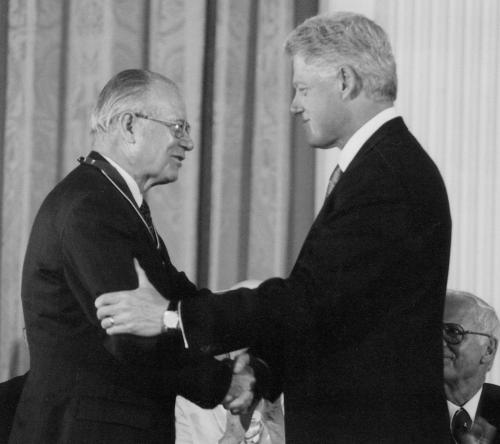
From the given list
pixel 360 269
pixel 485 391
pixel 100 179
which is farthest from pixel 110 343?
pixel 485 391

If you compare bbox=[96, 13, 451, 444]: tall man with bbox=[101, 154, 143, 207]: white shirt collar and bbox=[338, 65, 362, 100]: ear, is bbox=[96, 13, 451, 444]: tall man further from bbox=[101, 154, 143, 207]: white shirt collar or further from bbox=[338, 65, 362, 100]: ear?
bbox=[101, 154, 143, 207]: white shirt collar

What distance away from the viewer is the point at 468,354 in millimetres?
3459

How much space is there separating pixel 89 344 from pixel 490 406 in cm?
133

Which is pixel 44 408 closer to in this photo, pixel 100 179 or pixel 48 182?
pixel 100 179

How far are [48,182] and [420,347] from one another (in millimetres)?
2426

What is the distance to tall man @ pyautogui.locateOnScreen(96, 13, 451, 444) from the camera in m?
2.43

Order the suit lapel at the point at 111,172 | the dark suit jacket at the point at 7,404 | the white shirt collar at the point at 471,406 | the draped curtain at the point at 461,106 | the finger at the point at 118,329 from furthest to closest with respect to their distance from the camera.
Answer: the draped curtain at the point at 461,106
the dark suit jacket at the point at 7,404
the white shirt collar at the point at 471,406
the suit lapel at the point at 111,172
the finger at the point at 118,329

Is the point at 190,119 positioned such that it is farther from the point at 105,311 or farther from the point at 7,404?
the point at 105,311

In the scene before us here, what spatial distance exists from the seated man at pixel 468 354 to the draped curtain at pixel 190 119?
1488mm

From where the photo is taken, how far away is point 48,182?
4508mm

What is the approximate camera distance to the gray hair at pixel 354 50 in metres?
2.61

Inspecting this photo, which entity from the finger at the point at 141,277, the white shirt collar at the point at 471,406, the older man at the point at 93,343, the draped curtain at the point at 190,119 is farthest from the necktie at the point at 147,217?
the draped curtain at the point at 190,119

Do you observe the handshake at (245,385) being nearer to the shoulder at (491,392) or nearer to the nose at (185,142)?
the nose at (185,142)

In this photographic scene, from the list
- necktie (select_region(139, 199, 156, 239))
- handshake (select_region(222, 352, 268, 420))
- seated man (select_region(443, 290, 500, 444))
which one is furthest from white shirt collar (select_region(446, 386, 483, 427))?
necktie (select_region(139, 199, 156, 239))
